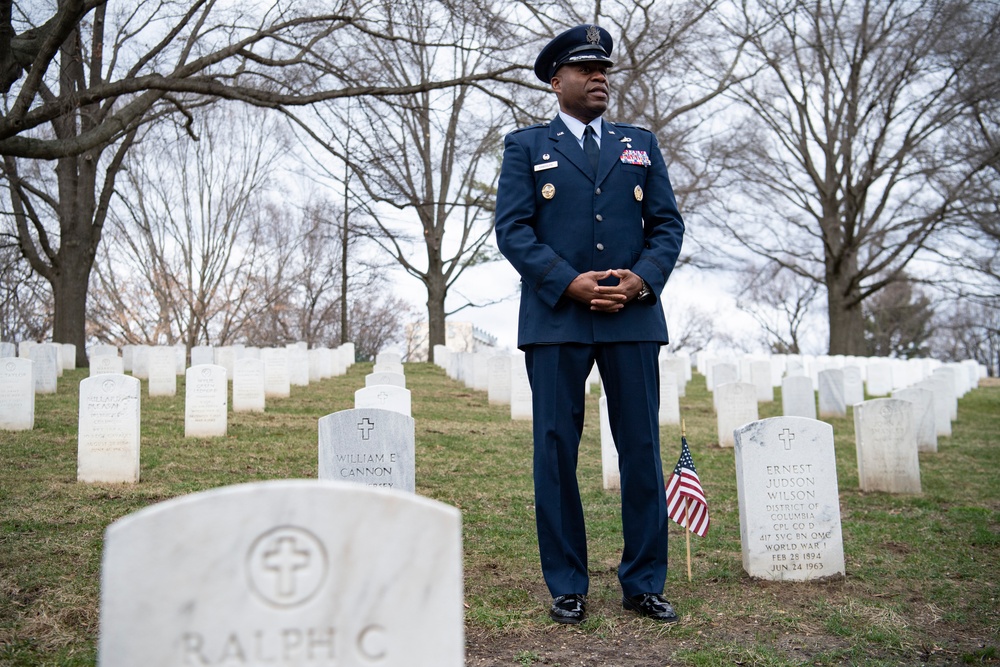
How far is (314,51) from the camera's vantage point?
10.6 m

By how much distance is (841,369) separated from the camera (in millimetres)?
15211

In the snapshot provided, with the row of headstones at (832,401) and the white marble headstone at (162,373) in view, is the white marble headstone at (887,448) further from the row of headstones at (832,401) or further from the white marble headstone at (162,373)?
the white marble headstone at (162,373)

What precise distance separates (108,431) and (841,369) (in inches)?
474

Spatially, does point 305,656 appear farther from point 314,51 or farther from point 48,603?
point 314,51

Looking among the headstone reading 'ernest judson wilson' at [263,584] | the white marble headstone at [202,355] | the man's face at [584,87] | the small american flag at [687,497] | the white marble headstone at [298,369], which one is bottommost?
the small american flag at [687,497]

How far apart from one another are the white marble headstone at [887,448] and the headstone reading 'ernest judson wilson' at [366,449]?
15.3ft

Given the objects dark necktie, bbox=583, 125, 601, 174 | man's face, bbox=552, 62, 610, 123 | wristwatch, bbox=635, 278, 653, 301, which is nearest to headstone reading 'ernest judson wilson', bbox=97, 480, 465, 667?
wristwatch, bbox=635, 278, 653, 301

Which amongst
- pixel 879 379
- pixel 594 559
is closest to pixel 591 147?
pixel 594 559

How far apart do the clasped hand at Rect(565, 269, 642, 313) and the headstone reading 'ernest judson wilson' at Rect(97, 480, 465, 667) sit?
2.09m

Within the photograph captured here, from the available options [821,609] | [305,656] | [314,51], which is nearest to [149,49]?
[314,51]

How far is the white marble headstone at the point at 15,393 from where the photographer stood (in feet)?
32.0

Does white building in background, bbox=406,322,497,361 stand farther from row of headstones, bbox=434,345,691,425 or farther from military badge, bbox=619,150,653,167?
military badge, bbox=619,150,653,167

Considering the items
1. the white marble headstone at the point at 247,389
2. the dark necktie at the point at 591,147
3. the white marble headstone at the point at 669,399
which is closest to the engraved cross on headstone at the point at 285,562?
the dark necktie at the point at 591,147

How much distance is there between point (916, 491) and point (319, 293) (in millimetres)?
33414
